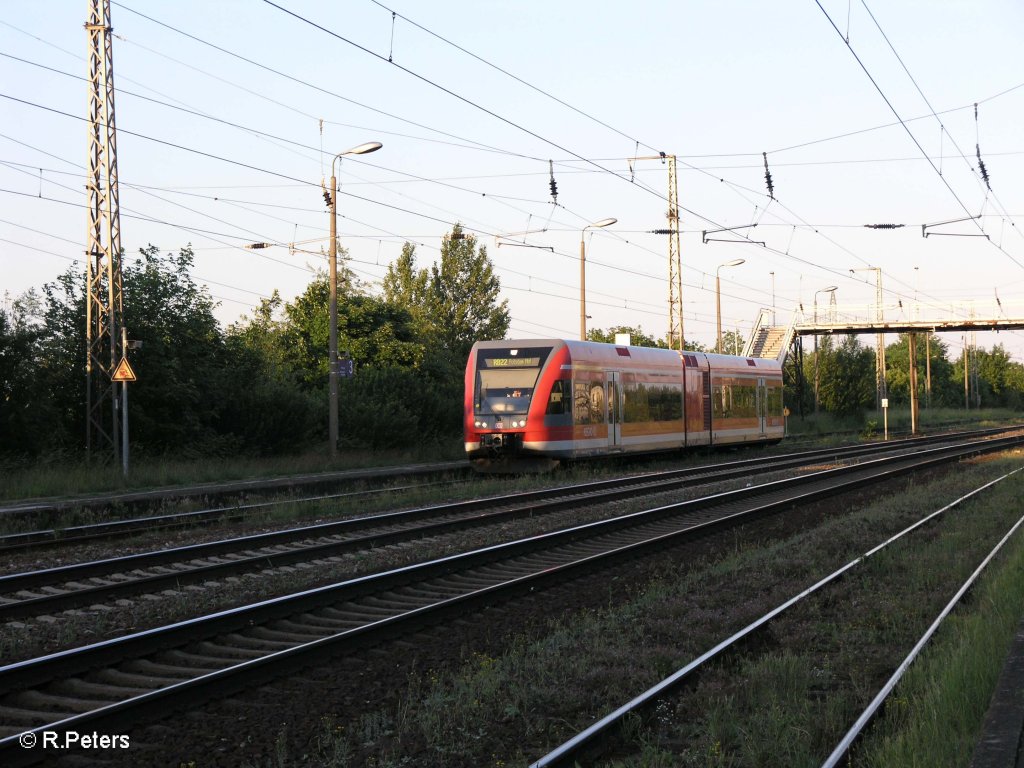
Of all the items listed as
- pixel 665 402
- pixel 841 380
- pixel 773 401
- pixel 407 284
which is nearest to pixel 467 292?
pixel 407 284

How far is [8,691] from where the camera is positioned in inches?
256

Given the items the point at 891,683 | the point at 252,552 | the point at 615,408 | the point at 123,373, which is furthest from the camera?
the point at 615,408

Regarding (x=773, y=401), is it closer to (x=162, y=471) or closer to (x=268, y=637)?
(x=162, y=471)

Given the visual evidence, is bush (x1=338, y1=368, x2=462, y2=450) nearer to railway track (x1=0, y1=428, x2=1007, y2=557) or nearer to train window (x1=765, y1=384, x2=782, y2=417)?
railway track (x1=0, y1=428, x2=1007, y2=557)

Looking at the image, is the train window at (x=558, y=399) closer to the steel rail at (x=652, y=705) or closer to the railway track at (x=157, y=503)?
the railway track at (x=157, y=503)

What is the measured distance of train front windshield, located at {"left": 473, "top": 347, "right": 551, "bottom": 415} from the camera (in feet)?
80.1

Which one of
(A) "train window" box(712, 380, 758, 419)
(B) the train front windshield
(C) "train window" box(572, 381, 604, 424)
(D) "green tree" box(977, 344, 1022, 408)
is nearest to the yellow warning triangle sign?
(B) the train front windshield

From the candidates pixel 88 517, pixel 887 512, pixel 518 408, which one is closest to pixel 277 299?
pixel 518 408

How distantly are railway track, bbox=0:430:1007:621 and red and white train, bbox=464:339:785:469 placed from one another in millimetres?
2866

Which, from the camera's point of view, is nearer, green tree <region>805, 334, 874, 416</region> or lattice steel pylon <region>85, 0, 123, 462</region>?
lattice steel pylon <region>85, 0, 123, 462</region>

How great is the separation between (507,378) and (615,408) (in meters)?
3.56

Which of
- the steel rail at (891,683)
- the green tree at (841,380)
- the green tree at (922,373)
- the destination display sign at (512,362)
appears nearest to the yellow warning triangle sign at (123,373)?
the destination display sign at (512,362)

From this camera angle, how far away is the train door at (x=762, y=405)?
37.2 m

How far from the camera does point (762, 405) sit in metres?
37.5
